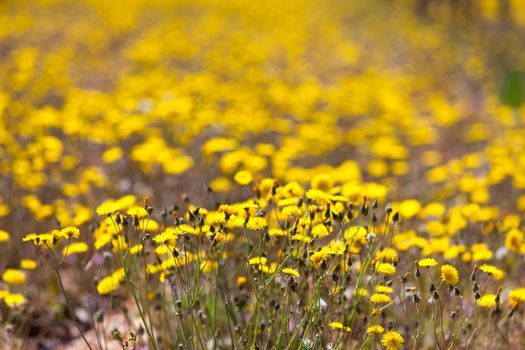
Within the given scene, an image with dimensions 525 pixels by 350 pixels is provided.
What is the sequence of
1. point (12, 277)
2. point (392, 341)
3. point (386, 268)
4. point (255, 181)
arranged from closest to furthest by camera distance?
point (392, 341) → point (386, 268) → point (12, 277) → point (255, 181)

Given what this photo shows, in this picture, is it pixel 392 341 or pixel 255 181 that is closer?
pixel 392 341

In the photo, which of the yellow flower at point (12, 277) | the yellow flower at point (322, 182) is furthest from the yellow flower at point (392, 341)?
the yellow flower at point (12, 277)

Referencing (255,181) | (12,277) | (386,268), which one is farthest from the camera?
(255,181)

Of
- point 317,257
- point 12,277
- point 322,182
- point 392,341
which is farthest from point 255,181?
point 392,341

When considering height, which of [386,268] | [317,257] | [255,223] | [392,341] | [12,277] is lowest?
[12,277]

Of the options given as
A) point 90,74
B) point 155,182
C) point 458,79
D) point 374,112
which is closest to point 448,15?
point 458,79

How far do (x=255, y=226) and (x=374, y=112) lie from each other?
6712 millimetres

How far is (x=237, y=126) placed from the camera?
21.0ft

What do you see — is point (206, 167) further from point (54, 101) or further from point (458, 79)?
point (458, 79)

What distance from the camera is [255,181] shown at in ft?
15.4

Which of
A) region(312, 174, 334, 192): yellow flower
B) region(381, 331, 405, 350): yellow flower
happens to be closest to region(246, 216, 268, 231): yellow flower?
region(381, 331, 405, 350): yellow flower

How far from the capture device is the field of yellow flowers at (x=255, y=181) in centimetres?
286

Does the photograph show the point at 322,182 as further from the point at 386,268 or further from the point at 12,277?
the point at 12,277

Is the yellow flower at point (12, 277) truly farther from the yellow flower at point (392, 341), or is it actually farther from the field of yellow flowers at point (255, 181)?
the yellow flower at point (392, 341)
